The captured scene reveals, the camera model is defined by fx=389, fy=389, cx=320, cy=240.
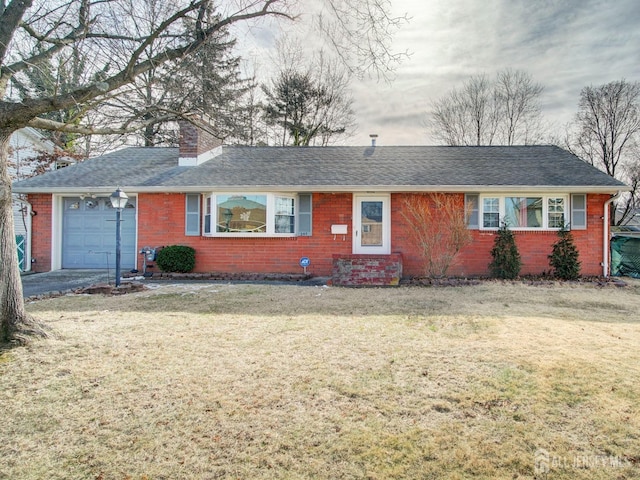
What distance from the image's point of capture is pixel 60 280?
1034cm

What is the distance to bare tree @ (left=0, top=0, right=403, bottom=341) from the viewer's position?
4.37m

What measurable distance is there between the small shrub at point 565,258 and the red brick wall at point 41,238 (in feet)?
48.3

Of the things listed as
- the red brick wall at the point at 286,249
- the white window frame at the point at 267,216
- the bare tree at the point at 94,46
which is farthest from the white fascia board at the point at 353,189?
the bare tree at the point at 94,46

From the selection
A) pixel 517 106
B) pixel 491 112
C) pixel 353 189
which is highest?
pixel 517 106

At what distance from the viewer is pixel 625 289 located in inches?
362

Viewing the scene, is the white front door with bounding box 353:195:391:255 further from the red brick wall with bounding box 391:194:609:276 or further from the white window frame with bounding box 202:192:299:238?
the red brick wall with bounding box 391:194:609:276

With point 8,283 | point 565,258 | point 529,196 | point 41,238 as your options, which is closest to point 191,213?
point 41,238

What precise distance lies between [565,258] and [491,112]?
19.2 meters

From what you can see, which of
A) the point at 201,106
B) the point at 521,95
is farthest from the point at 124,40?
the point at 521,95

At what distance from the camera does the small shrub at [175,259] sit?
11.1 metres

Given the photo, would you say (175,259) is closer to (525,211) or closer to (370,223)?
(370,223)

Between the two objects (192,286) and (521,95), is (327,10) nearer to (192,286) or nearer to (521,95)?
(192,286)

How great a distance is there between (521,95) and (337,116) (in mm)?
12509

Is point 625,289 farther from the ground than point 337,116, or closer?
closer
